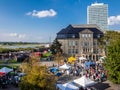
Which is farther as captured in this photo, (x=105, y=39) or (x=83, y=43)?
(x=83, y=43)

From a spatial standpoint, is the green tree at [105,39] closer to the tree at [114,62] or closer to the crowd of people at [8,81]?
the tree at [114,62]

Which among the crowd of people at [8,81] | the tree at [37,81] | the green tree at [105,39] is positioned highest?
the green tree at [105,39]

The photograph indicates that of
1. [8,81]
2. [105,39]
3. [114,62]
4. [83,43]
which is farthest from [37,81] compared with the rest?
[83,43]

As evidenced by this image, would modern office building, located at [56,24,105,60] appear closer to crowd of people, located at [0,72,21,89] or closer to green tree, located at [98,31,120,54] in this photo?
green tree, located at [98,31,120,54]

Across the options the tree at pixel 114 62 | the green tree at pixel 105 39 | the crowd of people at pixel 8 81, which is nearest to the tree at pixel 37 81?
the tree at pixel 114 62

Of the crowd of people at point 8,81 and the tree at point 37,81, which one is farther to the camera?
the crowd of people at point 8,81

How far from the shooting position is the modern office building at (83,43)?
3268 inches

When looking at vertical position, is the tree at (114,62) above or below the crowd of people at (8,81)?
above

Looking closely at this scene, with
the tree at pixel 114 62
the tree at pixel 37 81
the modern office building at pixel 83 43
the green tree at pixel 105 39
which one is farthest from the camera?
the modern office building at pixel 83 43

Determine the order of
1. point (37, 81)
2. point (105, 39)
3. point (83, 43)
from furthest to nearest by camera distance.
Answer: point (83, 43), point (105, 39), point (37, 81)

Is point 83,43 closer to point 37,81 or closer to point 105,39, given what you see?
point 105,39

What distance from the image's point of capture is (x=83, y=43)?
3282 inches

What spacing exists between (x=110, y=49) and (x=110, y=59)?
1.37 metres

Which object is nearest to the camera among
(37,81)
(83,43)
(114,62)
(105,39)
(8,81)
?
(37,81)
